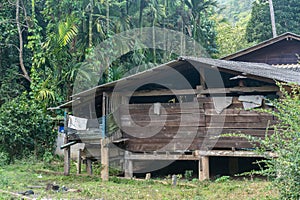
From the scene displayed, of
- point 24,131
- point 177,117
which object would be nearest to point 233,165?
point 177,117

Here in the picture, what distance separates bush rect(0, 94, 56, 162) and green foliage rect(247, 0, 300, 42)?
55.1 feet

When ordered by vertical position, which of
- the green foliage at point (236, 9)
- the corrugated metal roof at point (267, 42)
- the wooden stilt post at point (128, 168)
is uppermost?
the green foliage at point (236, 9)

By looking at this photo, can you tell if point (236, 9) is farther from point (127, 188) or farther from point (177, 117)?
point (127, 188)

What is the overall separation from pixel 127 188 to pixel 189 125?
2.57 meters

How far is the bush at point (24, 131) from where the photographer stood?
1433 cm

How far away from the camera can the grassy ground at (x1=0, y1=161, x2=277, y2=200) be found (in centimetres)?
829

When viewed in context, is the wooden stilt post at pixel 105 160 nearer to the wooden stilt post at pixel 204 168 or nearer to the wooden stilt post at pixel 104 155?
the wooden stilt post at pixel 104 155

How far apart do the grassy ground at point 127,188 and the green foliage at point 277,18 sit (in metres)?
18.6

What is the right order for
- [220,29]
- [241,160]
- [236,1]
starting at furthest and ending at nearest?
[236,1]
[220,29]
[241,160]

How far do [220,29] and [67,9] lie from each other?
15736 millimetres

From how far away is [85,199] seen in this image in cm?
802

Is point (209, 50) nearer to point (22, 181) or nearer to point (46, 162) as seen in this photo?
point (46, 162)

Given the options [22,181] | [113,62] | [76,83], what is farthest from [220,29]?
[22,181]

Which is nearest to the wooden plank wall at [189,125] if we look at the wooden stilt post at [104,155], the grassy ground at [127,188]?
the wooden stilt post at [104,155]
